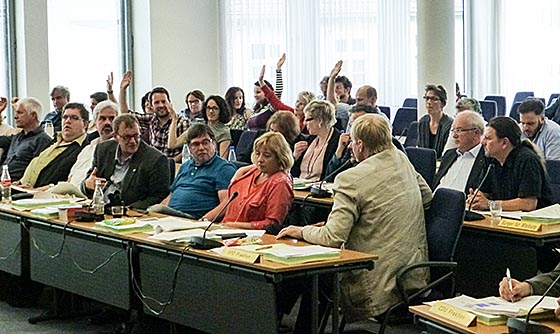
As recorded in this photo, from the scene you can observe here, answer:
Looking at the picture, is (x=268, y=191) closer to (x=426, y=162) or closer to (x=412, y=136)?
(x=426, y=162)

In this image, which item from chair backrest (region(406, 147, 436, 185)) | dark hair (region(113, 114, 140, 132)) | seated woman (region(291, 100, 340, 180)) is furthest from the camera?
seated woman (region(291, 100, 340, 180))

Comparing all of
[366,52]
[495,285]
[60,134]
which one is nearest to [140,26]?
[366,52]

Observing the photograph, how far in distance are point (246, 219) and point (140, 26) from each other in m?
7.25

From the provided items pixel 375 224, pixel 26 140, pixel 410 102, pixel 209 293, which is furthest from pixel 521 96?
pixel 209 293

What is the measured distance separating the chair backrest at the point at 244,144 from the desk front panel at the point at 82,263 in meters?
2.37

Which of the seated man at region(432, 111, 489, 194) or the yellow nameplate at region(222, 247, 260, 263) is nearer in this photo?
the yellow nameplate at region(222, 247, 260, 263)

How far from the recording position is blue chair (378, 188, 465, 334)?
4074 millimetres

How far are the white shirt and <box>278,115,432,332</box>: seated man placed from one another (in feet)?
4.45

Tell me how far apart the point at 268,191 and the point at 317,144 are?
6.00 ft

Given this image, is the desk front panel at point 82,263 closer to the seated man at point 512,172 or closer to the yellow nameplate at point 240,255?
the yellow nameplate at point 240,255

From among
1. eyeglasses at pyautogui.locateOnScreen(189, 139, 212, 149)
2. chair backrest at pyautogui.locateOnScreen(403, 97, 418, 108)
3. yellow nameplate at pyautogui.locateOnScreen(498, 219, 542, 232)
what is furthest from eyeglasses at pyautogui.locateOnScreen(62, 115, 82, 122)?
chair backrest at pyautogui.locateOnScreen(403, 97, 418, 108)

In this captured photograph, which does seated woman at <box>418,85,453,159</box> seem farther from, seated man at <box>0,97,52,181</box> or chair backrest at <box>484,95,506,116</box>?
chair backrest at <box>484,95,506,116</box>

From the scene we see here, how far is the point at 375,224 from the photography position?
4094 millimetres

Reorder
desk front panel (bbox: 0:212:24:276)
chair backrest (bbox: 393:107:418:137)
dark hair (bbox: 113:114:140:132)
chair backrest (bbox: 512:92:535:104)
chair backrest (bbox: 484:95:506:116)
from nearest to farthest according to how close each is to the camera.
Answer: desk front panel (bbox: 0:212:24:276) < dark hair (bbox: 113:114:140:132) < chair backrest (bbox: 393:107:418:137) < chair backrest (bbox: 484:95:506:116) < chair backrest (bbox: 512:92:535:104)
